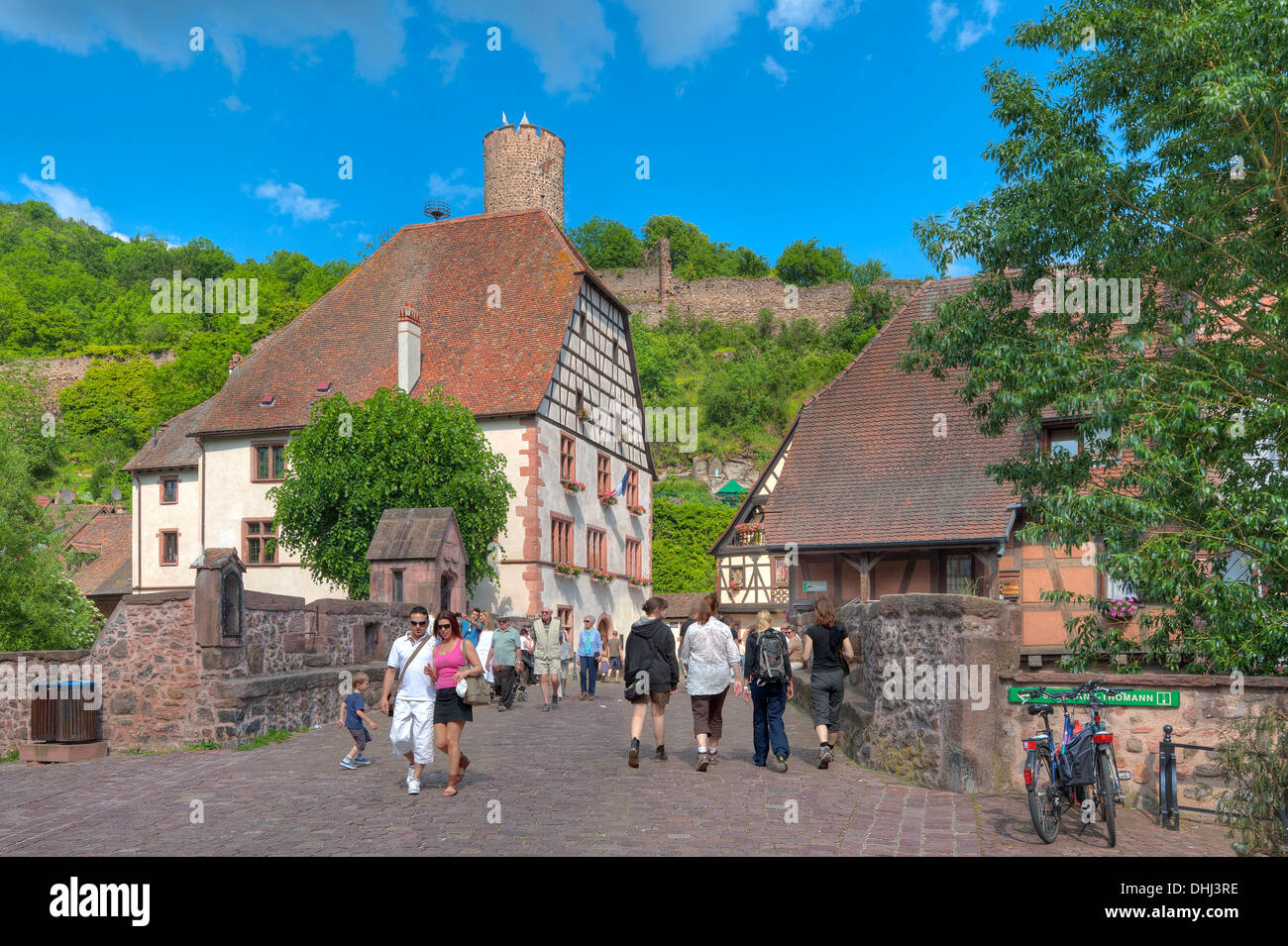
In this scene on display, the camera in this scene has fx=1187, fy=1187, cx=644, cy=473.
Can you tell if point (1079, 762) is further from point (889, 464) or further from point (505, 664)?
point (889, 464)

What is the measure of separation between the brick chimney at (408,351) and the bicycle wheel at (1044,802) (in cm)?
2698

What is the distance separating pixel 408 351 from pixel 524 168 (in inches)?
1266

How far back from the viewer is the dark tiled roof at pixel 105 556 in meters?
42.8

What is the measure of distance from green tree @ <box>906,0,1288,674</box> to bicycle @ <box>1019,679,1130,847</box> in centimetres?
367

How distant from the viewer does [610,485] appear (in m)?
38.3

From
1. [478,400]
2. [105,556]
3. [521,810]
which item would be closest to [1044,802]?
[521,810]

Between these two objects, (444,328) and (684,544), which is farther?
(684,544)

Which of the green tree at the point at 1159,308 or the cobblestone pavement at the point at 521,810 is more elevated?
the green tree at the point at 1159,308

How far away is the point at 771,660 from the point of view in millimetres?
11156

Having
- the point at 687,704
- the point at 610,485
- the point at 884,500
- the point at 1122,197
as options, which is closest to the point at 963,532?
the point at 884,500

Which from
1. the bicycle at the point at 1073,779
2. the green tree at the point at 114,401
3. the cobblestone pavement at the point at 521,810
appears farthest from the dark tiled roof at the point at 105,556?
the bicycle at the point at 1073,779

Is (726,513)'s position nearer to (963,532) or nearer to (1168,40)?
(963,532)

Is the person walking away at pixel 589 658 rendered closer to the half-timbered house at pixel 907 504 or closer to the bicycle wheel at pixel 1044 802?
the half-timbered house at pixel 907 504

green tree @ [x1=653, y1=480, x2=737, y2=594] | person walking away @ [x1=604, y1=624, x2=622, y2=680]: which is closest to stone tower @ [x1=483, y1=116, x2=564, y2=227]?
green tree @ [x1=653, y1=480, x2=737, y2=594]
